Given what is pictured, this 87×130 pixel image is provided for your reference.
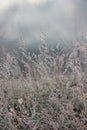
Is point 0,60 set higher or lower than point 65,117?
higher

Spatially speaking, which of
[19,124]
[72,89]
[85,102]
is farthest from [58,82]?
[19,124]

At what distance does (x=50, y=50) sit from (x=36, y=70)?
49cm

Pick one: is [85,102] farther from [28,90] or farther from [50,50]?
[50,50]

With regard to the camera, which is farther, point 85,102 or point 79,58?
point 79,58

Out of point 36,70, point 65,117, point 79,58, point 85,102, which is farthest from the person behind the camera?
point 36,70

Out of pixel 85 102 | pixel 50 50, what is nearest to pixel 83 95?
pixel 85 102

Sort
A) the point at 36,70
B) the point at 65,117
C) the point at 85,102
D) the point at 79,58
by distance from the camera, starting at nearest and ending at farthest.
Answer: the point at 65,117 < the point at 85,102 < the point at 79,58 < the point at 36,70

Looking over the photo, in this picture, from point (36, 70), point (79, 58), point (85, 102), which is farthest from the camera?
point (36, 70)

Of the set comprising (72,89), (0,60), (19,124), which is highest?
(0,60)

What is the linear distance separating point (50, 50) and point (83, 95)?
1428 mm

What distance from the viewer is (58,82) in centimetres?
600

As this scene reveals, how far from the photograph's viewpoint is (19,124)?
16.9 feet

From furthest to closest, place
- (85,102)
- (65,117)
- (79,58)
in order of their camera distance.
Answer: (79,58) → (85,102) → (65,117)

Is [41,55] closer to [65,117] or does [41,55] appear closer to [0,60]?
[0,60]
